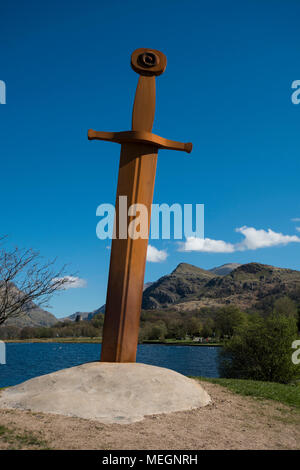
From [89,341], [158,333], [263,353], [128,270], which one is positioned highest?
[128,270]

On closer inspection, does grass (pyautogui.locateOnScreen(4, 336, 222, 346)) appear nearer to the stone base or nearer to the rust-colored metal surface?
the rust-colored metal surface

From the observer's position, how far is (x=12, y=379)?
104 feet

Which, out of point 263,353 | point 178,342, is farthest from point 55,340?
point 263,353

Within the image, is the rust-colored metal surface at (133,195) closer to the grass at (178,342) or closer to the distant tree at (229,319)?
the distant tree at (229,319)

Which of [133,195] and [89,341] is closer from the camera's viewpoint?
[133,195]

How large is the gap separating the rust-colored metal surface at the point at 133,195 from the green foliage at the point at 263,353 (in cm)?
1258

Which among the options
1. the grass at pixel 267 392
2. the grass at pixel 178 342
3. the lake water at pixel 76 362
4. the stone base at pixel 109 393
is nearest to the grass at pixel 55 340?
the grass at pixel 178 342

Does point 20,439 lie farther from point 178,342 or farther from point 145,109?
point 178,342

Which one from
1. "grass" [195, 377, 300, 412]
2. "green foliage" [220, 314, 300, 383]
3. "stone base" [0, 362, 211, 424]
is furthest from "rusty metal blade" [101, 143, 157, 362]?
"green foliage" [220, 314, 300, 383]

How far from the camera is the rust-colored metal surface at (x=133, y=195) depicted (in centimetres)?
999

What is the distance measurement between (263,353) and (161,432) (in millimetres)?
15796

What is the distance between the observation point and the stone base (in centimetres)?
741

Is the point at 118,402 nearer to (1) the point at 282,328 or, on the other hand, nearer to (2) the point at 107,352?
(2) the point at 107,352

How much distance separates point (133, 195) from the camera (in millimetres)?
10398
